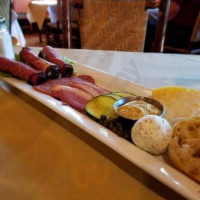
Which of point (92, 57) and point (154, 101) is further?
point (92, 57)

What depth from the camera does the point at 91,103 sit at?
0.83 meters

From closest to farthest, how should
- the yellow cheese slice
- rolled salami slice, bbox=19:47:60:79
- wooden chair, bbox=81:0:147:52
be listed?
1. the yellow cheese slice
2. rolled salami slice, bbox=19:47:60:79
3. wooden chair, bbox=81:0:147:52

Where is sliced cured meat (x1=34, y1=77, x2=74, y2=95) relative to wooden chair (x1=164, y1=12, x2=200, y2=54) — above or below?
above

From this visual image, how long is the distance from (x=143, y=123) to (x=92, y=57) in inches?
36.6

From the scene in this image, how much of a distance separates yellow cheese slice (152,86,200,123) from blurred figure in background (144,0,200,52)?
2393 millimetres

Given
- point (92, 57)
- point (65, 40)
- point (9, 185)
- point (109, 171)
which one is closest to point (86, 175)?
point (109, 171)

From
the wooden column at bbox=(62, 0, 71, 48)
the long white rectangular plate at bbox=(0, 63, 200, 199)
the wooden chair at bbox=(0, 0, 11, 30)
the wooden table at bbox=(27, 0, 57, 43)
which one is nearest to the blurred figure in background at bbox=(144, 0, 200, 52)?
the wooden column at bbox=(62, 0, 71, 48)

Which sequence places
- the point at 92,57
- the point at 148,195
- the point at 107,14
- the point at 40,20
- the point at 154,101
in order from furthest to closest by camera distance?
the point at 40,20 < the point at 107,14 < the point at 92,57 < the point at 154,101 < the point at 148,195

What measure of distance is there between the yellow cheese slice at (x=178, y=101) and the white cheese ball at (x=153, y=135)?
16cm

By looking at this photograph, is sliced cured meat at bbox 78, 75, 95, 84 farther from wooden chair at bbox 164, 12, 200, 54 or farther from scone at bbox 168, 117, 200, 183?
wooden chair at bbox 164, 12, 200, 54

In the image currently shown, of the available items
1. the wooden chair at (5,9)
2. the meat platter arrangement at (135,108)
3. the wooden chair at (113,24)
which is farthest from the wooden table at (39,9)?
the meat platter arrangement at (135,108)

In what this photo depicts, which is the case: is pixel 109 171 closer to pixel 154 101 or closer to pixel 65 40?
pixel 154 101

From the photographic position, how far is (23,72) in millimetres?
1039

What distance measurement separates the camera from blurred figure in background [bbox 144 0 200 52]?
2.92 meters
